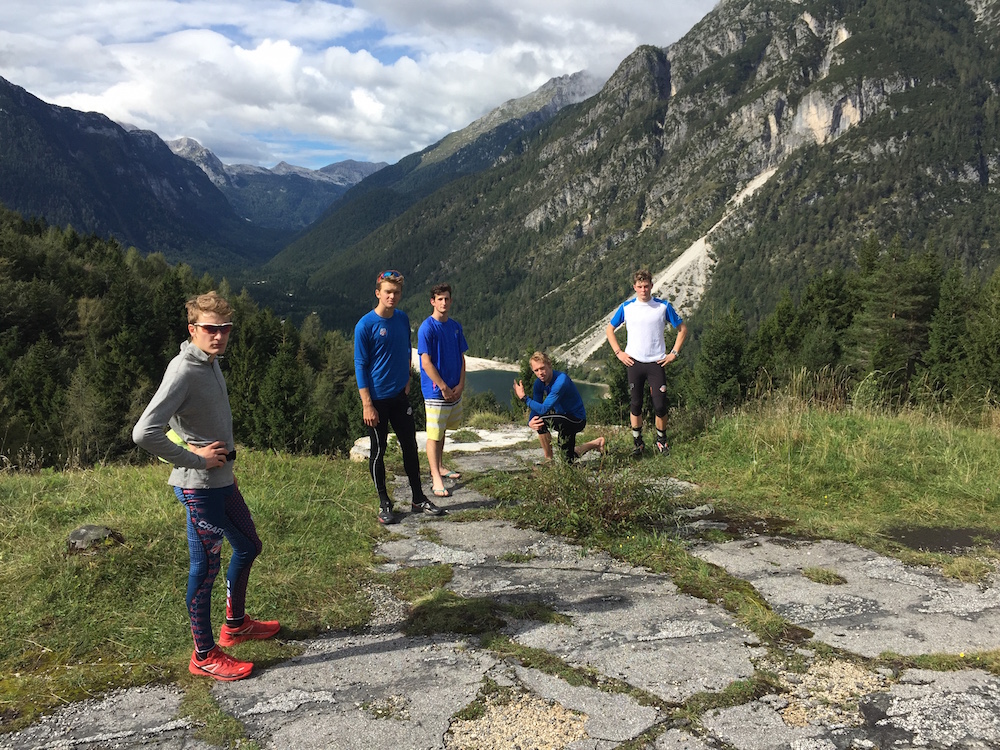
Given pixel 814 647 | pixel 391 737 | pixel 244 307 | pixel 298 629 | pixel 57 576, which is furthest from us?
pixel 244 307

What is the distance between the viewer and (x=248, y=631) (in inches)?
160

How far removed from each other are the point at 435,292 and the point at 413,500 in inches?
99.3

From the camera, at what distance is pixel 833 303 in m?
51.4

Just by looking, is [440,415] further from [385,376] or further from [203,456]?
[203,456]

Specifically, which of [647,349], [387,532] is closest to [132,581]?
[387,532]

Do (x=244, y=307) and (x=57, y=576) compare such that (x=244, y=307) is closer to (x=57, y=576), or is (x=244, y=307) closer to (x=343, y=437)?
(x=343, y=437)

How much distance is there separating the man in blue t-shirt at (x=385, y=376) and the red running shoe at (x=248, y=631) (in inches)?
91.1

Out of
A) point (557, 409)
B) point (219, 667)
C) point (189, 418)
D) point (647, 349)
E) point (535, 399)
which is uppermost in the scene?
point (647, 349)

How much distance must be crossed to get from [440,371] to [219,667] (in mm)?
A: 4223

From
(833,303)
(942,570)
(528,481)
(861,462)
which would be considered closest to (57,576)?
(528,481)

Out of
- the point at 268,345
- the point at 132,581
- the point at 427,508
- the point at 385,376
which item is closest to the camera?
the point at 132,581

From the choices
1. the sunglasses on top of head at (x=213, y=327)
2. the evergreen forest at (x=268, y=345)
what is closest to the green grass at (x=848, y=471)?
the sunglasses on top of head at (x=213, y=327)

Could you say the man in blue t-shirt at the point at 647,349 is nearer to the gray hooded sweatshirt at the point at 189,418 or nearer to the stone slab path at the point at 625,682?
the stone slab path at the point at 625,682

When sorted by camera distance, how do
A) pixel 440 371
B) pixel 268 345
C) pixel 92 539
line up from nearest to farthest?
1. pixel 92 539
2. pixel 440 371
3. pixel 268 345
